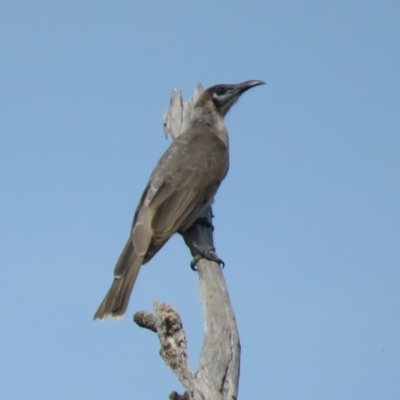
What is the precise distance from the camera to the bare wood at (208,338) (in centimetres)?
707

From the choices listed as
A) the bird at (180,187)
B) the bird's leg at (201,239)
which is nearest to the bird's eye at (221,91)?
the bird at (180,187)

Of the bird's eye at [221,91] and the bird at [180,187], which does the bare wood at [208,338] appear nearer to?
the bird at [180,187]

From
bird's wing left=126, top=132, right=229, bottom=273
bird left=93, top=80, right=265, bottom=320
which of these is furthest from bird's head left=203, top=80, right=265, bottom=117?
bird's wing left=126, top=132, right=229, bottom=273

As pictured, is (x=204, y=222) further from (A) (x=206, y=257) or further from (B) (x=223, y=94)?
(B) (x=223, y=94)

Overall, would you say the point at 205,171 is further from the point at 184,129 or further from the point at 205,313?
the point at 205,313

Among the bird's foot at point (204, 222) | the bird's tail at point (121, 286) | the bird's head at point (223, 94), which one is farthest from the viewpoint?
the bird's head at point (223, 94)

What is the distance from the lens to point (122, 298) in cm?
922

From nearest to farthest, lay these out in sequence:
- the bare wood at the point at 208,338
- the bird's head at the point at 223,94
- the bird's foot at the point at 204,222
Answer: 1. the bare wood at the point at 208,338
2. the bird's foot at the point at 204,222
3. the bird's head at the point at 223,94

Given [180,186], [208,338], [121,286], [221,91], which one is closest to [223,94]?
[221,91]

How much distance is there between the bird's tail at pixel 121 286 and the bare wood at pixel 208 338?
58cm

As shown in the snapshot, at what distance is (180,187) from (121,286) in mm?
1570

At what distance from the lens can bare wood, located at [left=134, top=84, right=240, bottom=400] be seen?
→ 7.07 meters

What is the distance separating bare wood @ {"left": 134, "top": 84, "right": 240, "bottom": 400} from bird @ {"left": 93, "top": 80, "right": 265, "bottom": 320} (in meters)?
0.40

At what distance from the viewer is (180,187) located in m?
10.5
